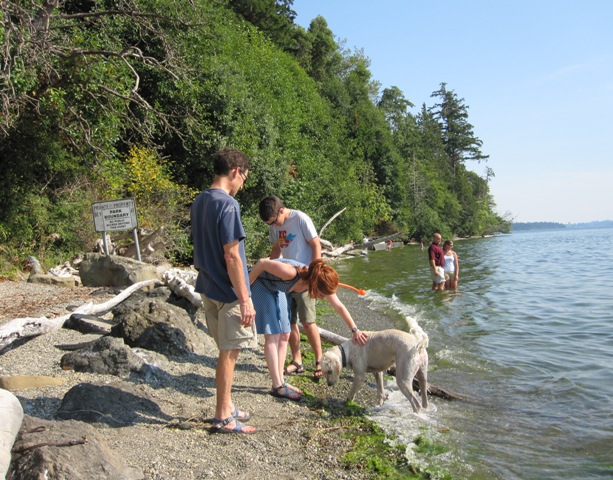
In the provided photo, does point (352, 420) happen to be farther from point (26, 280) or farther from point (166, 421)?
point (26, 280)

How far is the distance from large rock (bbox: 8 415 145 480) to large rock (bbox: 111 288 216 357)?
314cm

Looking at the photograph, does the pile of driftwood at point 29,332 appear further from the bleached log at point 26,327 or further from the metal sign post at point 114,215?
the metal sign post at point 114,215

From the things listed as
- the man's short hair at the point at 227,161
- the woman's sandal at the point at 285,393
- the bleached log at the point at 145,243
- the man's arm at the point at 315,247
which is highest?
the man's short hair at the point at 227,161

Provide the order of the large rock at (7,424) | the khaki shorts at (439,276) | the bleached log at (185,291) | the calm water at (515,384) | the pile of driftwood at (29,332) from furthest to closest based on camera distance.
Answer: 1. the khaki shorts at (439,276)
2. the bleached log at (185,291)
3. the calm water at (515,384)
4. the pile of driftwood at (29,332)
5. the large rock at (7,424)

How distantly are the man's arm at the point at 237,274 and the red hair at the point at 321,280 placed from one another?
1.14 metres

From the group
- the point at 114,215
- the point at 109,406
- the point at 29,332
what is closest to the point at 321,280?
the point at 109,406

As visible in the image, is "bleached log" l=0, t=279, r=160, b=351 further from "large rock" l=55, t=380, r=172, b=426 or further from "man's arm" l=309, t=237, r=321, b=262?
"man's arm" l=309, t=237, r=321, b=262

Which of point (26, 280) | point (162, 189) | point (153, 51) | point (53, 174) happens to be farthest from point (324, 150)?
point (26, 280)

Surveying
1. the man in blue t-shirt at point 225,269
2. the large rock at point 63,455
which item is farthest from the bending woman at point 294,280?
the large rock at point 63,455

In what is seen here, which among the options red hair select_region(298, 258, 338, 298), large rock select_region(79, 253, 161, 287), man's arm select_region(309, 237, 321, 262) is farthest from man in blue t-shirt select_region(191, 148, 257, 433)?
large rock select_region(79, 253, 161, 287)

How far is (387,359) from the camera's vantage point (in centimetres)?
533

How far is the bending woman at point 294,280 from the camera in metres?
5.13

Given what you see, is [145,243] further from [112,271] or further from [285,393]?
[285,393]

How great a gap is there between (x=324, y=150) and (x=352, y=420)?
3488cm
